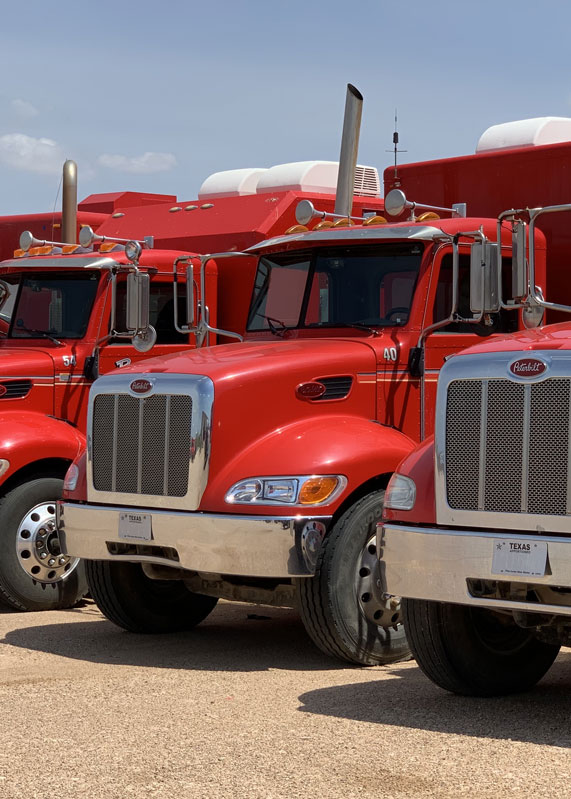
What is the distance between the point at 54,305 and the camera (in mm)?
10727

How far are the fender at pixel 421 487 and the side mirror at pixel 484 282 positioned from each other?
0.98 metres

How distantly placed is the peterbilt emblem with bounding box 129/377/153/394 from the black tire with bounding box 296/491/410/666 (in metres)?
1.36

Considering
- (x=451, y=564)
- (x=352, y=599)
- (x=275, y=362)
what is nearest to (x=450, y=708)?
(x=451, y=564)

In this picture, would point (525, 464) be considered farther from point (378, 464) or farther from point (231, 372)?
point (231, 372)

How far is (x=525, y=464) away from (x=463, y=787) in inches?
59.5

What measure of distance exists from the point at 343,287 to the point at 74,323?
2653mm

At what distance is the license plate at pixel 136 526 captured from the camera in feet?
25.4

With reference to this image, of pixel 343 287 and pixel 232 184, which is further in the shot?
pixel 232 184

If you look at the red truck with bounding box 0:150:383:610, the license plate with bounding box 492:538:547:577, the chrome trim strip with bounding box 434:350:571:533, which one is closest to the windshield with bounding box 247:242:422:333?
the red truck with bounding box 0:150:383:610

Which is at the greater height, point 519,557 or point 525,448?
point 525,448

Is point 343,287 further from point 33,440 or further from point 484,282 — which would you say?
point 33,440

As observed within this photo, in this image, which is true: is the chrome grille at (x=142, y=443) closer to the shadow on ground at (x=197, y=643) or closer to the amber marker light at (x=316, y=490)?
the amber marker light at (x=316, y=490)

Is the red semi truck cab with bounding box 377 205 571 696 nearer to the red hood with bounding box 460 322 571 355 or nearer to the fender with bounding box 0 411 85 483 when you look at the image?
the red hood with bounding box 460 322 571 355

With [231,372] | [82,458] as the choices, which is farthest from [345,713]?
[82,458]
